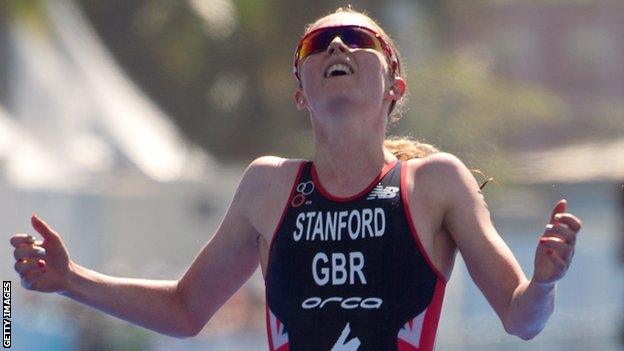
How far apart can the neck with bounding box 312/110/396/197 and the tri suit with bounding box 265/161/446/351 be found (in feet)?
0.12

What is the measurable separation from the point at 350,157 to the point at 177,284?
576 mm

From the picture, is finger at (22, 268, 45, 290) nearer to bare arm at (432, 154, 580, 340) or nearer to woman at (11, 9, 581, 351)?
woman at (11, 9, 581, 351)

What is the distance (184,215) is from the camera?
1733cm

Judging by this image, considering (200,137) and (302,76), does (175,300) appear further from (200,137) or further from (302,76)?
(200,137)

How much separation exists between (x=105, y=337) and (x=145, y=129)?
584 cm

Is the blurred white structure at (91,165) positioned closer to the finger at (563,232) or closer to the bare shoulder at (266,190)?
the bare shoulder at (266,190)

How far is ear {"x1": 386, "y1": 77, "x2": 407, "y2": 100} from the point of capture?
309cm

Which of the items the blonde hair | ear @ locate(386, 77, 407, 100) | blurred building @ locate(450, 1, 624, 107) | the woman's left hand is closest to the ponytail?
the blonde hair

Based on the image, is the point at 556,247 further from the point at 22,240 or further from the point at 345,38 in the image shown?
the point at 22,240

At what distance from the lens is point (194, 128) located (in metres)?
18.6

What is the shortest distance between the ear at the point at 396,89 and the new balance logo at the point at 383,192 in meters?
0.25

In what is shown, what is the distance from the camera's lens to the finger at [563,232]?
2.50m

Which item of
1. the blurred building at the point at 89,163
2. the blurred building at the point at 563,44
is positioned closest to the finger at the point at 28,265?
the blurred building at the point at 89,163

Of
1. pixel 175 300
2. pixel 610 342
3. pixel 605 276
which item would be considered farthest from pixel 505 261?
pixel 605 276
